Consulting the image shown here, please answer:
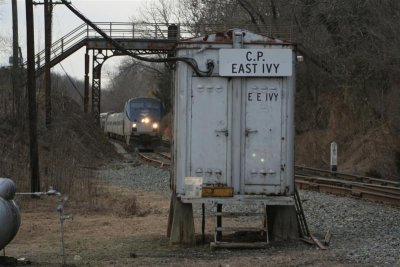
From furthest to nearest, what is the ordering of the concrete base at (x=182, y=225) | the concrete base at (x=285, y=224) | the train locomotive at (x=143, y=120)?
the train locomotive at (x=143, y=120), the concrete base at (x=285, y=224), the concrete base at (x=182, y=225)

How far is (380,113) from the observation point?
27500mm

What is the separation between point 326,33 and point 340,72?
2.72 meters

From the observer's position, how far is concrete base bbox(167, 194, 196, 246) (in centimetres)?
1022

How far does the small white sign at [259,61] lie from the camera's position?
32.5 feet

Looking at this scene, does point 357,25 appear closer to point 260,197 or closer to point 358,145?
point 358,145

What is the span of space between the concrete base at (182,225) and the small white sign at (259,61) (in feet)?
7.41

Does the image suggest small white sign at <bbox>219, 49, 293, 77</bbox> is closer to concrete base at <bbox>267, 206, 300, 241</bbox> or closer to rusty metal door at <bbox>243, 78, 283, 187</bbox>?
rusty metal door at <bbox>243, 78, 283, 187</bbox>

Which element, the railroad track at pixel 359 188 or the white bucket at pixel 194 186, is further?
the railroad track at pixel 359 188

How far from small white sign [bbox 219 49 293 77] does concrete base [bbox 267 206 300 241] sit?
92.1 inches

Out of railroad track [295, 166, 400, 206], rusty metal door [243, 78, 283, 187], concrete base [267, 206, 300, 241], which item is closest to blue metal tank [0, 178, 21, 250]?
rusty metal door [243, 78, 283, 187]

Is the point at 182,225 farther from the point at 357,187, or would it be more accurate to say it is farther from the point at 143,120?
the point at 143,120

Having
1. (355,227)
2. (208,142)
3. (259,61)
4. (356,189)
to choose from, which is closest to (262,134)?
(208,142)

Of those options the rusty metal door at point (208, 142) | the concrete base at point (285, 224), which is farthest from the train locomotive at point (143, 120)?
the rusty metal door at point (208, 142)

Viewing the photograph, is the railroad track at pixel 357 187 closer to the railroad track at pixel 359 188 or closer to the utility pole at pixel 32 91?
the railroad track at pixel 359 188
